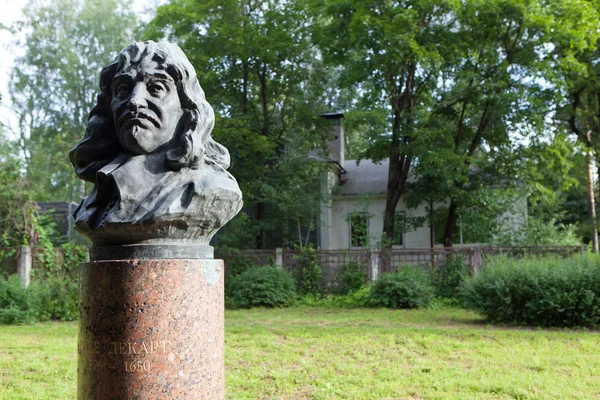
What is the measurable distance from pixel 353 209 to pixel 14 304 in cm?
1531

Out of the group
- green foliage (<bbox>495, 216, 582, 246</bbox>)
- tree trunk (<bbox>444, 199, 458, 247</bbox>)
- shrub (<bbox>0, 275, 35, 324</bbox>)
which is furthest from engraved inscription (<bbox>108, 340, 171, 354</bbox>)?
tree trunk (<bbox>444, 199, 458, 247</bbox>)

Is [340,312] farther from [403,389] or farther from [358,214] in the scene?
[358,214]

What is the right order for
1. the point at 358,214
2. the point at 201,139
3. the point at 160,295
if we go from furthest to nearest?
the point at 358,214 → the point at 201,139 → the point at 160,295

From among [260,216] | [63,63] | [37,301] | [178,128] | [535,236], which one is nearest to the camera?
[178,128]

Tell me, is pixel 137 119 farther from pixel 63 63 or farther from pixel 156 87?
pixel 63 63

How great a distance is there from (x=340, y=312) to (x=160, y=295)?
9472 mm

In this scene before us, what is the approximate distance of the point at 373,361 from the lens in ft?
23.7

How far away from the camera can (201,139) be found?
13.6ft

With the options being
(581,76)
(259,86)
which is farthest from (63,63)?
(581,76)

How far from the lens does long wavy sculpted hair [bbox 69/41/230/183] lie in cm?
400

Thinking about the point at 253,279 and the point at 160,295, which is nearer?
the point at 160,295

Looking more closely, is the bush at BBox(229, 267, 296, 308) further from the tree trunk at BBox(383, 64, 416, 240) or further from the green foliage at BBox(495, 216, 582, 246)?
the green foliage at BBox(495, 216, 582, 246)

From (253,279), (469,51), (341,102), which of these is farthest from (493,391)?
(341,102)

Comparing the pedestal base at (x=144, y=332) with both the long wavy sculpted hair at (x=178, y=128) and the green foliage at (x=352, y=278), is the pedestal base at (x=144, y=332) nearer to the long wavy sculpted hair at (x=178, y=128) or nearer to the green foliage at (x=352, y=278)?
the long wavy sculpted hair at (x=178, y=128)
